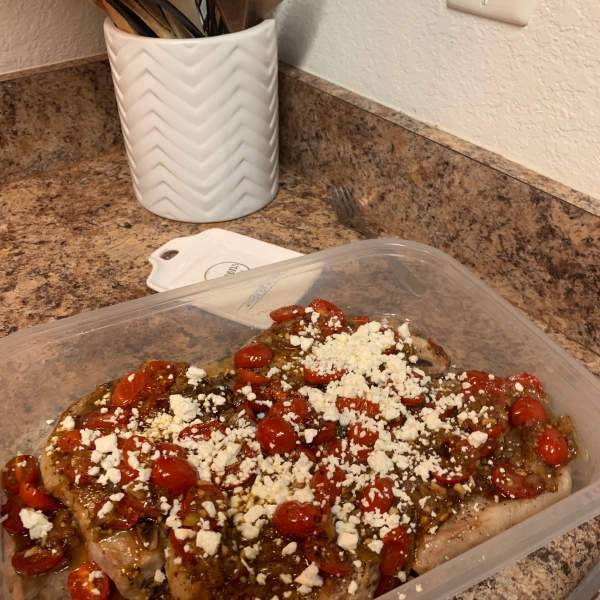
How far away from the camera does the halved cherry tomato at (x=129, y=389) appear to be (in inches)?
34.9

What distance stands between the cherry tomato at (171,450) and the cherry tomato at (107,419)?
0.08 metres

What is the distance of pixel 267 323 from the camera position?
1.07 m

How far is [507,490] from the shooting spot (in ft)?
2.60

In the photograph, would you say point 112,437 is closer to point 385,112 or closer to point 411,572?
point 411,572

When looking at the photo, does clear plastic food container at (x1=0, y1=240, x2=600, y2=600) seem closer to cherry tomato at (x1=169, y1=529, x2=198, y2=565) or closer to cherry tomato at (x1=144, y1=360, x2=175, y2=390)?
cherry tomato at (x1=144, y1=360, x2=175, y2=390)

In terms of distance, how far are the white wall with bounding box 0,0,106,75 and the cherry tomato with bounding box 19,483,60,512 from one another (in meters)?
1.00

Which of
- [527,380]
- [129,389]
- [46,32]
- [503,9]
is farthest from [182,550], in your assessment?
[46,32]

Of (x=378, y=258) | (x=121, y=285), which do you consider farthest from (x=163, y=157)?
(x=378, y=258)

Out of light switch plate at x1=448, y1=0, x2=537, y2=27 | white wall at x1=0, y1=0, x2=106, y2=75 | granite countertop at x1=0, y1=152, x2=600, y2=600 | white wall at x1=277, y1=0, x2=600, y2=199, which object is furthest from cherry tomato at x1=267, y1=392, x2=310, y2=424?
white wall at x1=0, y1=0, x2=106, y2=75

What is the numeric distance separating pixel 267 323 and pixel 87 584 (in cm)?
51

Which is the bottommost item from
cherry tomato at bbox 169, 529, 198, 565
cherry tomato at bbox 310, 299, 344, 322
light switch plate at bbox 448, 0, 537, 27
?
cherry tomato at bbox 169, 529, 198, 565

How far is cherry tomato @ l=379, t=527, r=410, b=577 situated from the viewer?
728 millimetres

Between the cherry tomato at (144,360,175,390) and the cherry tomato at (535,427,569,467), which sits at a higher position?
the cherry tomato at (535,427,569,467)

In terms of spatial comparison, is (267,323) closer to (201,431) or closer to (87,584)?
(201,431)
